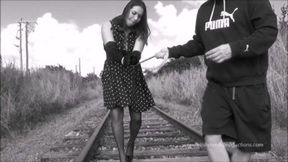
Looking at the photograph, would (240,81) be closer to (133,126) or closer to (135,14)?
(135,14)

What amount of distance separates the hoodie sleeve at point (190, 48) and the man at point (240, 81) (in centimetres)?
30

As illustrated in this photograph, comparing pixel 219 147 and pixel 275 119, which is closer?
pixel 219 147

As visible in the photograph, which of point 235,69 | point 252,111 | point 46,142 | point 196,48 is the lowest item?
point 46,142

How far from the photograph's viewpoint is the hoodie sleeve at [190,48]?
3094mm

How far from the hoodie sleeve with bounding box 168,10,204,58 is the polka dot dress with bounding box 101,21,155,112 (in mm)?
968

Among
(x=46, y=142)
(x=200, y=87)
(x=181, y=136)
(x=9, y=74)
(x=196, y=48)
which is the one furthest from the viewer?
(x=200, y=87)

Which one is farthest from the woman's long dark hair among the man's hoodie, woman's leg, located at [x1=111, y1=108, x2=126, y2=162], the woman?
the man's hoodie

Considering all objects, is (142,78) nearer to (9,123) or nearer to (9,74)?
(9,123)

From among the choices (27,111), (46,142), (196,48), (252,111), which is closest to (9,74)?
(27,111)

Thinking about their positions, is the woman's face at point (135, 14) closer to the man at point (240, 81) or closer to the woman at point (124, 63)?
the woman at point (124, 63)

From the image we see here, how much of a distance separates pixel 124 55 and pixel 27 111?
20.2 feet

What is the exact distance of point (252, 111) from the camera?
2.61 metres

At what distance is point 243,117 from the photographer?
2627mm

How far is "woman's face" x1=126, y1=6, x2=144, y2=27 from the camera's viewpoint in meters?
3.93
